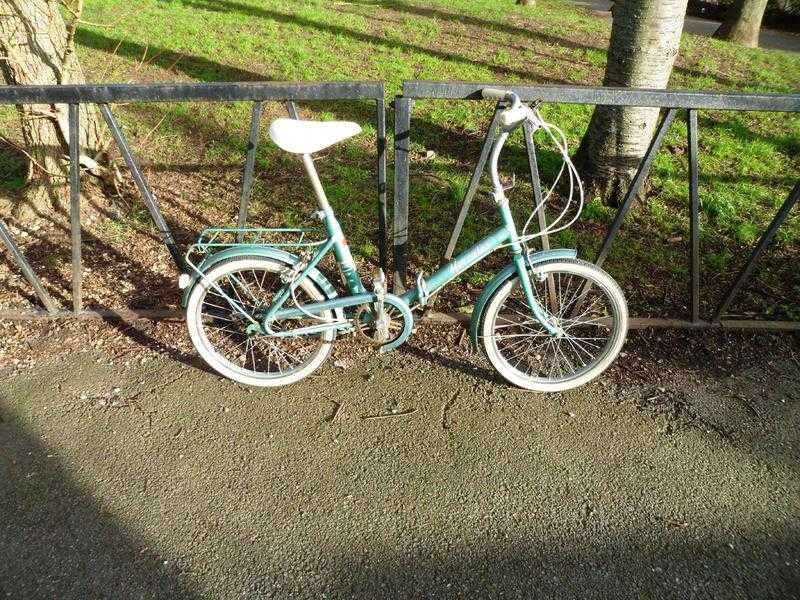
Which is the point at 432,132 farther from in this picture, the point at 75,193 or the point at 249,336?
the point at 75,193

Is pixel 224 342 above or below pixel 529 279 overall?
below

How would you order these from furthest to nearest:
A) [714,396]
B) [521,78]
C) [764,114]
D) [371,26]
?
[371,26] < [521,78] < [764,114] < [714,396]

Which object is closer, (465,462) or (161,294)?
(465,462)

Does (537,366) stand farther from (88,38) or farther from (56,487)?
(88,38)

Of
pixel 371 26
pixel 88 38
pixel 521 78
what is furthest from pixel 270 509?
pixel 371 26

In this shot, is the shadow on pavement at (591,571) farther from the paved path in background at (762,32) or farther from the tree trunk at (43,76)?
the paved path in background at (762,32)

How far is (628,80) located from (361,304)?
110 inches

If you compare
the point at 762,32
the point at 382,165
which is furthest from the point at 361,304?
the point at 762,32

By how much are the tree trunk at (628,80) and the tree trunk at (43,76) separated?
3.65 metres

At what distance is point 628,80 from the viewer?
413 cm

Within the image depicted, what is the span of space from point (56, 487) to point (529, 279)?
2311 mm

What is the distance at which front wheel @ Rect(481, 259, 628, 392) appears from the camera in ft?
8.96

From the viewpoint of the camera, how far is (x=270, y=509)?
2.39m

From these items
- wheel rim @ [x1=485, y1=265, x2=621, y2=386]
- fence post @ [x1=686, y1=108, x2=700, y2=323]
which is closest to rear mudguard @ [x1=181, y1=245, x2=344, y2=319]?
wheel rim @ [x1=485, y1=265, x2=621, y2=386]
